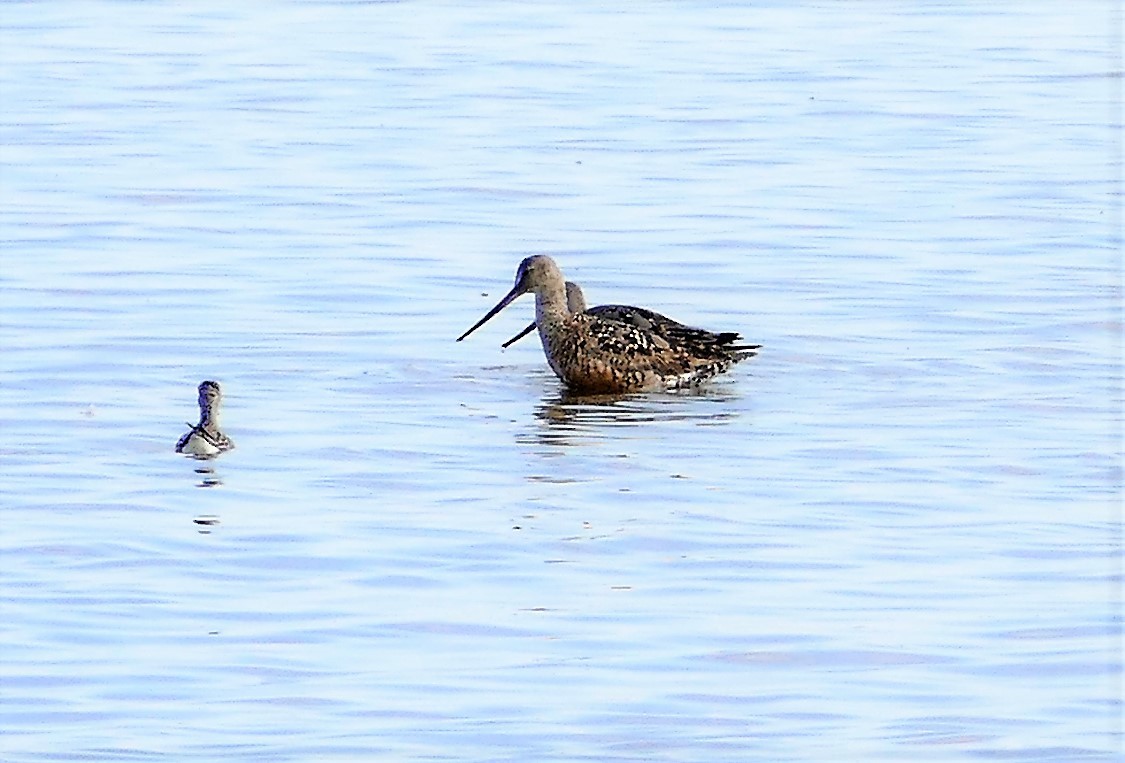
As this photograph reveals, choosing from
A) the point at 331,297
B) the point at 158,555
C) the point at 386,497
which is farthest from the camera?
the point at 331,297

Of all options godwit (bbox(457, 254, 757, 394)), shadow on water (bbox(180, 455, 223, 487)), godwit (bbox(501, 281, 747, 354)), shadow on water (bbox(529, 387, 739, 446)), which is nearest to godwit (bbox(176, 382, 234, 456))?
shadow on water (bbox(180, 455, 223, 487))

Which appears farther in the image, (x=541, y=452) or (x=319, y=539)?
(x=541, y=452)

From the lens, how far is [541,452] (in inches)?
411

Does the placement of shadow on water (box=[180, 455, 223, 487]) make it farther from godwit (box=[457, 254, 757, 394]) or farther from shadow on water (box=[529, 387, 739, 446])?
godwit (box=[457, 254, 757, 394])

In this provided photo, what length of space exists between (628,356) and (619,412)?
1.40ft

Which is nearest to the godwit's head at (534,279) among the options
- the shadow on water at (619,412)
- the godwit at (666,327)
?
the godwit at (666,327)

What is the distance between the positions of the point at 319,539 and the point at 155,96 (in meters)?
11.7

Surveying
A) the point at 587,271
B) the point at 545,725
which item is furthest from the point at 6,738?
the point at 587,271

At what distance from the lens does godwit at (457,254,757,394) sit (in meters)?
11.9

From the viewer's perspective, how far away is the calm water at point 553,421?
7.29 metres

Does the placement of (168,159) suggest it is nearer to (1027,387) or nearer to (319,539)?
(1027,387)

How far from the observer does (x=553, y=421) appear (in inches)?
441

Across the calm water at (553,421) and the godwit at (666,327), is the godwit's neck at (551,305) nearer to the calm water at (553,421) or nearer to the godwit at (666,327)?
the godwit at (666,327)

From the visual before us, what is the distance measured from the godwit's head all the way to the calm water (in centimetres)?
25
